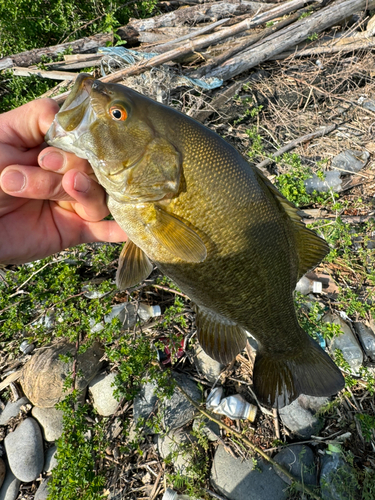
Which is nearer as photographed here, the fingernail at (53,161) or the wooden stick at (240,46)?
the fingernail at (53,161)

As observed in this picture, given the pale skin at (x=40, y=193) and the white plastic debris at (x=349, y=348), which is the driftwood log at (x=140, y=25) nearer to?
the pale skin at (x=40, y=193)

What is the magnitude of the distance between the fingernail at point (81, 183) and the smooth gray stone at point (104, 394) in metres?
2.17

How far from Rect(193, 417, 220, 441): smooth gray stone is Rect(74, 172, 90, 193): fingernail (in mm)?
2563

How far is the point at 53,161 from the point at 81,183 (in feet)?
0.65

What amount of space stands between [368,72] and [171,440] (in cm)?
680

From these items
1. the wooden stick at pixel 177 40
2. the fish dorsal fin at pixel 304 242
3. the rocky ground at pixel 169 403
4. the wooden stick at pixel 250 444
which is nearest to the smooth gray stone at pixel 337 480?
the rocky ground at pixel 169 403

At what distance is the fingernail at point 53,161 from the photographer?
1.87m


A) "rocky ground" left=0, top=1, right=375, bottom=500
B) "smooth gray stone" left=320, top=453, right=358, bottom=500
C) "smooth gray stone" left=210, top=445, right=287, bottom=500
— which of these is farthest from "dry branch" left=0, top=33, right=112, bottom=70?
"smooth gray stone" left=320, top=453, right=358, bottom=500

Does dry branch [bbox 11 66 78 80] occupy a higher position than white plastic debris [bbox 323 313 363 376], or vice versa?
dry branch [bbox 11 66 78 80]

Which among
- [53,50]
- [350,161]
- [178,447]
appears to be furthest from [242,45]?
[178,447]

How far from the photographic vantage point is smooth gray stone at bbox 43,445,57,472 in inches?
127

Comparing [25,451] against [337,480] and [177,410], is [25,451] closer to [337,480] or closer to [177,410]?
[177,410]

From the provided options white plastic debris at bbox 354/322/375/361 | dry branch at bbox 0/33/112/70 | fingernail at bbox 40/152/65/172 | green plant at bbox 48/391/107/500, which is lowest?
white plastic debris at bbox 354/322/375/361

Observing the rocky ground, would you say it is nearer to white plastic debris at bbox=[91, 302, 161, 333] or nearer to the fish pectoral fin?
white plastic debris at bbox=[91, 302, 161, 333]
